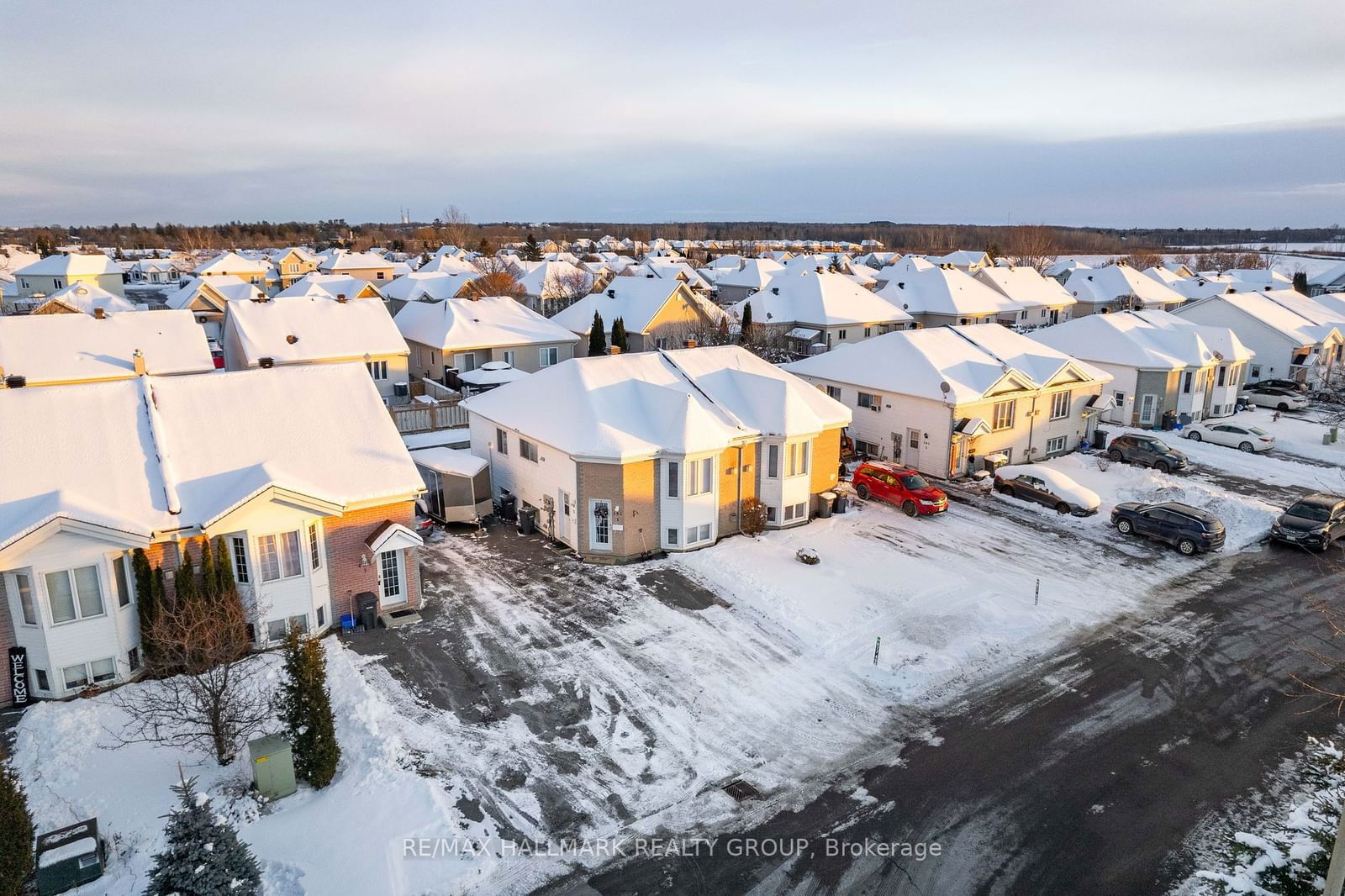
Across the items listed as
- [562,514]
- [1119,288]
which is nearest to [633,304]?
[562,514]

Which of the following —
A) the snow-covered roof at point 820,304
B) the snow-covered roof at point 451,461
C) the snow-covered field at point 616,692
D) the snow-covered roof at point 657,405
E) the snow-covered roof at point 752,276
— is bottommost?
the snow-covered field at point 616,692

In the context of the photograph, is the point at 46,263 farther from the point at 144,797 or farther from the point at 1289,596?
the point at 1289,596

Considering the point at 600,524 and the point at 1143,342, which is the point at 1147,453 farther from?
the point at 600,524

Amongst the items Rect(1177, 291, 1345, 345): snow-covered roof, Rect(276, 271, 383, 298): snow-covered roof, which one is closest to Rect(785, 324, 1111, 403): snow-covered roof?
Rect(1177, 291, 1345, 345): snow-covered roof

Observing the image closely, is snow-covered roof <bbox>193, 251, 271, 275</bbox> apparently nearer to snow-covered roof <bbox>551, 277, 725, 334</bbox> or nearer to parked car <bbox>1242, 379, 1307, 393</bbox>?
snow-covered roof <bbox>551, 277, 725, 334</bbox>

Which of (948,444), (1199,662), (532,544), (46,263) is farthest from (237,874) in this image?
(46,263)

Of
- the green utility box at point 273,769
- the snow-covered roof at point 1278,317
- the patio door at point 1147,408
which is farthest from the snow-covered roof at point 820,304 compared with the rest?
the green utility box at point 273,769

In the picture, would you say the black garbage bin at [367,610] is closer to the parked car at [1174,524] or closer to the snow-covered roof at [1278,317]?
the parked car at [1174,524]
